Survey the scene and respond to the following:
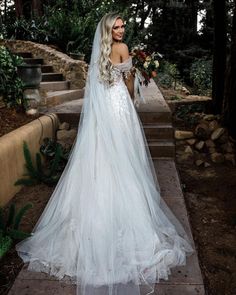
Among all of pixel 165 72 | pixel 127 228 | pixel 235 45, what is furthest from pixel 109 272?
pixel 165 72

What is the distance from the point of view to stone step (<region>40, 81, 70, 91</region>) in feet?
30.2

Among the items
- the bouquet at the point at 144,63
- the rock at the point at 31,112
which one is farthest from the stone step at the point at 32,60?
the bouquet at the point at 144,63

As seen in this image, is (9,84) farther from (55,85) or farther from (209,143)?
(209,143)

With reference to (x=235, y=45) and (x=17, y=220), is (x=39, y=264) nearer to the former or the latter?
(x=17, y=220)

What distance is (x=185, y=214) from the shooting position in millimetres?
4355

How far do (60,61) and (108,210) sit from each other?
728 cm

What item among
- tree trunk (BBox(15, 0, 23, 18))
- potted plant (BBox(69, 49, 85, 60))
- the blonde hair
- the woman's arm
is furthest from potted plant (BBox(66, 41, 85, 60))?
the blonde hair

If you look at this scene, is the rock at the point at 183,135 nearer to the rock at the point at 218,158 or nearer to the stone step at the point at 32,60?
the rock at the point at 218,158

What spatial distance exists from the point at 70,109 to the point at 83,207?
396 cm

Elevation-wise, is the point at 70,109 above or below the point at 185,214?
above

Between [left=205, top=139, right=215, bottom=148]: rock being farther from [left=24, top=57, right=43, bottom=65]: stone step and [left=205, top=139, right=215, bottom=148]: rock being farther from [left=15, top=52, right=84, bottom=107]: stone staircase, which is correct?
[left=24, top=57, right=43, bottom=65]: stone step

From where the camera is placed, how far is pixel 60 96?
826cm

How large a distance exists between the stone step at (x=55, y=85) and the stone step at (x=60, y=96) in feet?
1.53

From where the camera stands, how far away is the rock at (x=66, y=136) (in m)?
6.38
